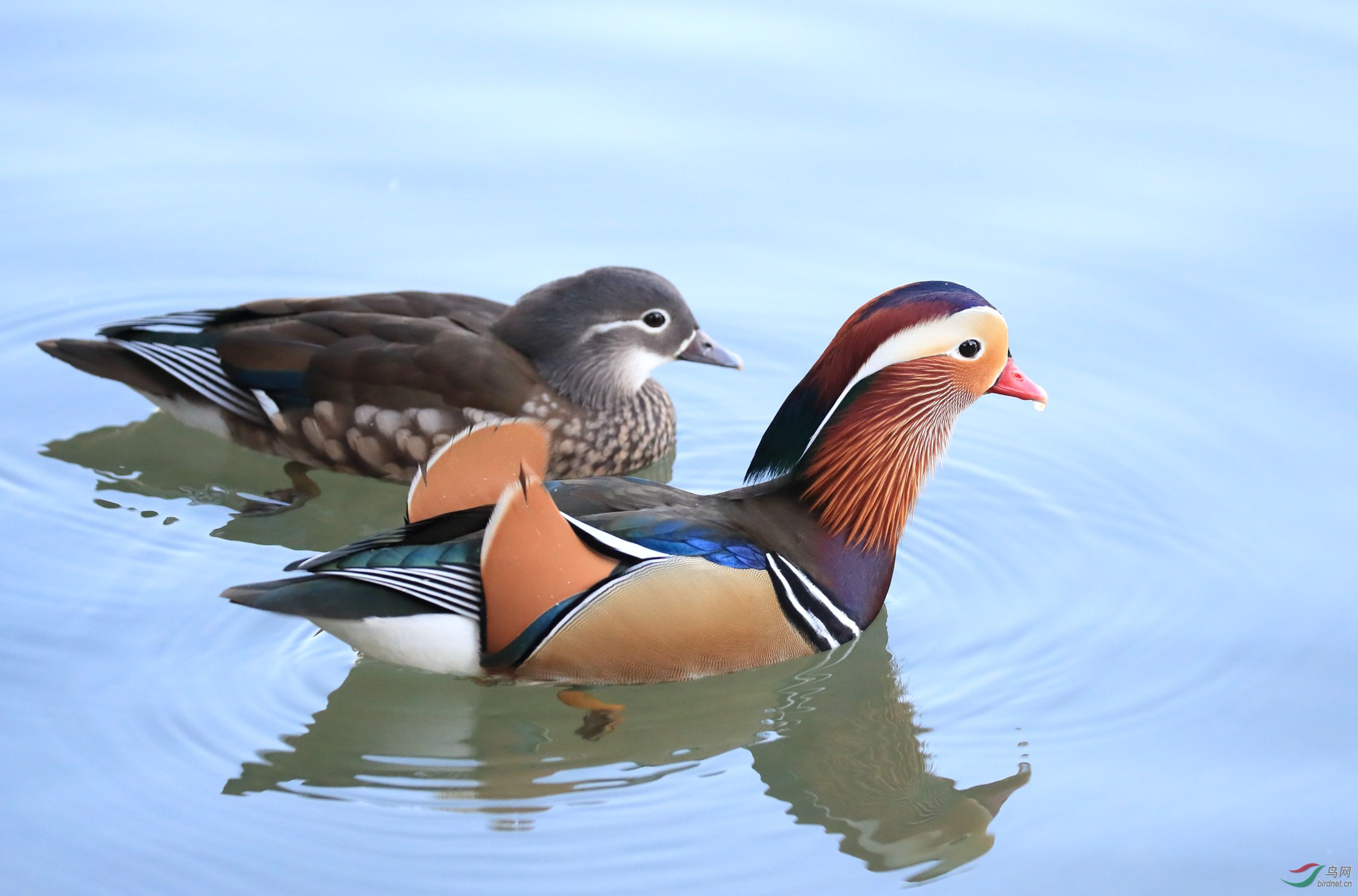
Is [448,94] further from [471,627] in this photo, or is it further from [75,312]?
[471,627]

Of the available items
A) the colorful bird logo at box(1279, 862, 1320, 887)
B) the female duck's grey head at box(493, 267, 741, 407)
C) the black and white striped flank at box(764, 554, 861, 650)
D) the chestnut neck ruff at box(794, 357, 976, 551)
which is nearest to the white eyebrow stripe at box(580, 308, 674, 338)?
the female duck's grey head at box(493, 267, 741, 407)

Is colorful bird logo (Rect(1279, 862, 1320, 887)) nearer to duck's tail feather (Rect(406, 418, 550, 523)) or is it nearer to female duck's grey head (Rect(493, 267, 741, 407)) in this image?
duck's tail feather (Rect(406, 418, 550, 523))

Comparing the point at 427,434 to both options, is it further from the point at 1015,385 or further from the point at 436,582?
the point at 1015,385

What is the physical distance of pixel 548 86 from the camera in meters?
8.69

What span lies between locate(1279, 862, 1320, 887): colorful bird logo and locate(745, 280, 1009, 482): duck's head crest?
5.46 ft

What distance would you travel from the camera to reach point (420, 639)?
4.66m

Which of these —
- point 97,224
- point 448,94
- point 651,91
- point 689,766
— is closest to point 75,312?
point 97,224

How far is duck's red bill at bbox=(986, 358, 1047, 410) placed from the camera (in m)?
5.26

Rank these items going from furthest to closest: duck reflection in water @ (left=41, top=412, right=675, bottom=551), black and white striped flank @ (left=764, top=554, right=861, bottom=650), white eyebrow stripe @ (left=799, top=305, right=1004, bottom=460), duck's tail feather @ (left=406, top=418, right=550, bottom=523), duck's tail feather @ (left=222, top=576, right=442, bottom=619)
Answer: duck reflection in water @ (left=41, top=412, right=675, bottom=551) < white eyebrow stripe @ (left=799, top=305, right=1004, bottom=460) < black and white striped flank @ (left=764, top=554, right=861, bottom=650) < duck's tail feather @ (left=406, top=418, right=550, bottom=523) < duck's tail feather @ (left=222, top=576, right=442, bottom=619)

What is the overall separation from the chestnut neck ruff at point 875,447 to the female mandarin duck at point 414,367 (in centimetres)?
132

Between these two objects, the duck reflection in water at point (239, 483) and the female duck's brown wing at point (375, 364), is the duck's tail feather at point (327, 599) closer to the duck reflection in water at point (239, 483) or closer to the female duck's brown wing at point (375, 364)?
the duck reflection in water at point (239, 483)

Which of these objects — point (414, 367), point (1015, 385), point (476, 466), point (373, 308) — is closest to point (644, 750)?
point (476, 466)

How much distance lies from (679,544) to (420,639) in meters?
0.76

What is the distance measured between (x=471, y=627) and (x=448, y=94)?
4.66m
